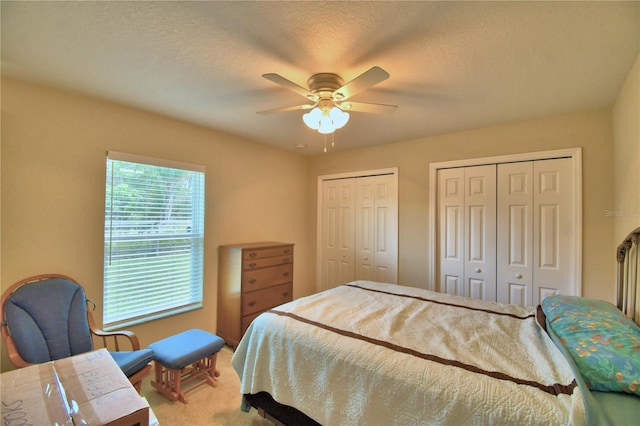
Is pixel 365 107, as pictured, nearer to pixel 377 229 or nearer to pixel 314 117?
pixel 314 117

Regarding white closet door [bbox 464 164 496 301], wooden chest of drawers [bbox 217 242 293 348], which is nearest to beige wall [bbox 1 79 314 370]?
wooden chest of drawers [bbox 217 242 293 348]

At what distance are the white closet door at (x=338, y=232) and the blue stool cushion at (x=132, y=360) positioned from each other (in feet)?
8.85

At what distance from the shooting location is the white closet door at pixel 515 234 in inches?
Answer: 110

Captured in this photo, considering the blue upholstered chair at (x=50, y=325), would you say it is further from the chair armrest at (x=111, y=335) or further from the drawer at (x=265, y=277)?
the drawer at (x=265, y=277)

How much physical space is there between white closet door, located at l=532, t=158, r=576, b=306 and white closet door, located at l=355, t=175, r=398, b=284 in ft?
4.86

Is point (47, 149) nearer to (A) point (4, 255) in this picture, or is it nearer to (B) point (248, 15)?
(A) point (4, 255)

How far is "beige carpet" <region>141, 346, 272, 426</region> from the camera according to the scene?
1.93 metres

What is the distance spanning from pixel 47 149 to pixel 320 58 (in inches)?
88.2

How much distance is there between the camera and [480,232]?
3.06m

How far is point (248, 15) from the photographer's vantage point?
4.44 feet

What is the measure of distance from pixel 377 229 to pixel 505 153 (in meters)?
1.73

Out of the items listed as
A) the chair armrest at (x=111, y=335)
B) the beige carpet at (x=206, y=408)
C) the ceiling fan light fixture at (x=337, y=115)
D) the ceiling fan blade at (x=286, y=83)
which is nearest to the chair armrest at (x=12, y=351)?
the chair armrest at (x=111, y=335)

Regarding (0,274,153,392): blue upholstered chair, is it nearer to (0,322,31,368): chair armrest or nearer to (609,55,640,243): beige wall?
(0,322,31,368): chair armrest

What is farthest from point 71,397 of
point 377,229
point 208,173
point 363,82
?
point 377,229
